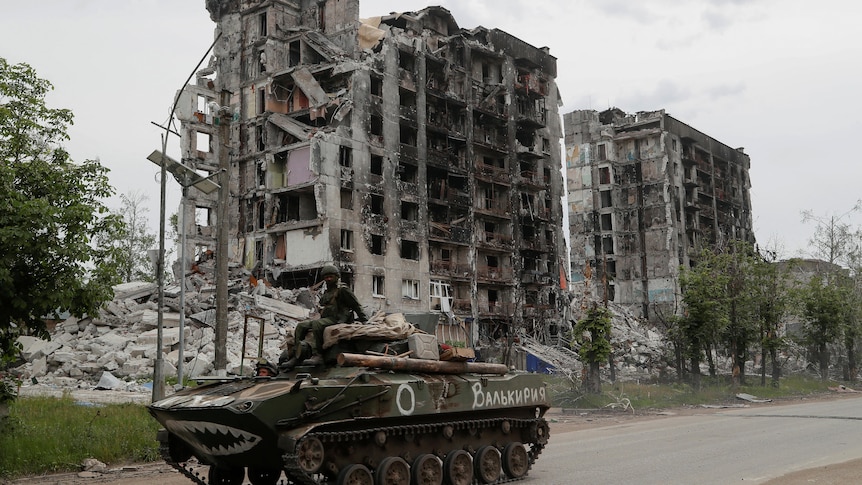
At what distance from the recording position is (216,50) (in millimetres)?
57812

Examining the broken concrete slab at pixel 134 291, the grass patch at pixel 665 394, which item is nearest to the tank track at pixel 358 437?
the grass patch at pixel 665 394

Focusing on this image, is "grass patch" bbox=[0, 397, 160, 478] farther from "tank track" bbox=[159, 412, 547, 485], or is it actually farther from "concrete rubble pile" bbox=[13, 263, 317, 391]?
"concrete rubble pile" bbox=[13, 263, 317, 391]

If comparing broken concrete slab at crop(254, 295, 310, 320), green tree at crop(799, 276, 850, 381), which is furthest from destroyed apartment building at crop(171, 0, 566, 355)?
green tree at crop(799, 276, 850, 381)

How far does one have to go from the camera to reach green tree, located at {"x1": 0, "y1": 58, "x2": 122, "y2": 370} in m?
13.3

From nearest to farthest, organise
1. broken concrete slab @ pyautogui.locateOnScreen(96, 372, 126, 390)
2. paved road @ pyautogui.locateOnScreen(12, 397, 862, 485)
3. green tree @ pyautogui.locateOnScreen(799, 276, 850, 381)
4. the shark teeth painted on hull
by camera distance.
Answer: the shark teeth painted on hull
paved road @ pyautogui.locateOnScreen(12, 397, 862, 485)
broken concrete slab @ pyautogui.locateOnScreen(96, 372, 126, 390)
green tree @ pyautogui.locateOnScreen(799, 276, 850, 381)

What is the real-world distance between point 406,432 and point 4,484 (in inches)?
272

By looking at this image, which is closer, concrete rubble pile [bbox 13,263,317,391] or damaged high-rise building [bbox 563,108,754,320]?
concrete rubble pile [bbox 13,263,317,391]

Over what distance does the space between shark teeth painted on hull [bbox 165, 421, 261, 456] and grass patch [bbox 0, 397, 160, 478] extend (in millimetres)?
4746

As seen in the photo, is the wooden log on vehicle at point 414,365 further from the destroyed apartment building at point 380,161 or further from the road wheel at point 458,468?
the destroyed apartment building at point 380,161

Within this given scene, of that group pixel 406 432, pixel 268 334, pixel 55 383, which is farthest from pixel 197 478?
pixel 268 334

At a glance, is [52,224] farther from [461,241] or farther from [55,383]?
[461,241]

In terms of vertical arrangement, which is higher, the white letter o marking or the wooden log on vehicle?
the wooden log on vehicle

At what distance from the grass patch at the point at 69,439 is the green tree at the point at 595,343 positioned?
60.1ft

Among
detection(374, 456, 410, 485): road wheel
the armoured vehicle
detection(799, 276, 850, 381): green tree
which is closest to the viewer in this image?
the armoured vehicle
